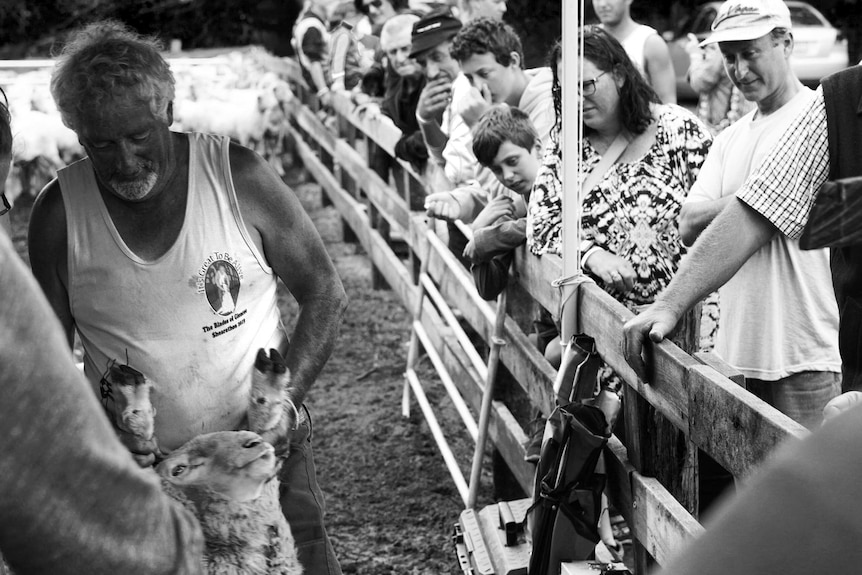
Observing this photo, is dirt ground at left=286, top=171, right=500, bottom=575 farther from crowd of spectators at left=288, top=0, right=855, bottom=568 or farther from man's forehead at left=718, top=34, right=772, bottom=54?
man's forehead at left=718, top=34, right=772, bottom=54

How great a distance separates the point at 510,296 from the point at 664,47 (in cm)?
146

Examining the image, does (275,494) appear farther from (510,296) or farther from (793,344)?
(510,296)

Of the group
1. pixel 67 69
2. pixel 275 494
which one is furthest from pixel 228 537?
pixel 67 69

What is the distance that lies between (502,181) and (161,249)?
1827 millimetres

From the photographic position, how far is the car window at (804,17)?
1778cm

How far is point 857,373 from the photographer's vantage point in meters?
2.51

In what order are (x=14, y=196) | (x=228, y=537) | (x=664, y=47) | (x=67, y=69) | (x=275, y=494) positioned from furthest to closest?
(x=14, y=196) < (x=664, y=47) < (x=67, y=69) < (x=275, y=494) < (x=228, y=537)

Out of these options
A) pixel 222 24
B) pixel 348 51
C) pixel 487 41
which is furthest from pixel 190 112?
pixel 222 24

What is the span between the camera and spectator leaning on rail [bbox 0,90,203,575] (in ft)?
3.62

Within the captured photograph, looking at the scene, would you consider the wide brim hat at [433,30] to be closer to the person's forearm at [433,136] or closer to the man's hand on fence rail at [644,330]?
the person's forearm at [433,136]

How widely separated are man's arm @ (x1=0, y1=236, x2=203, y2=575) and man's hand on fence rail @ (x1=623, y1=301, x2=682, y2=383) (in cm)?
192

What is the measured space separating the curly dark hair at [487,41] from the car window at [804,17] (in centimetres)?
1418

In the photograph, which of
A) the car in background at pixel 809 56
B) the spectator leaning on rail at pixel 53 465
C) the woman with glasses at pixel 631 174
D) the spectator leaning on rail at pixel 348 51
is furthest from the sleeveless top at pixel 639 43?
the car in background at pixel 809 56

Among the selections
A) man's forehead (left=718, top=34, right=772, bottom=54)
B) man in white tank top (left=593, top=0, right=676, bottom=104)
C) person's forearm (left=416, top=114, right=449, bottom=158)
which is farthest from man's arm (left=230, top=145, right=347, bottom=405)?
person's forearm (left=416, top=114, right=449, bottom=158)
